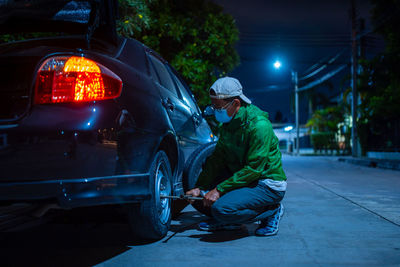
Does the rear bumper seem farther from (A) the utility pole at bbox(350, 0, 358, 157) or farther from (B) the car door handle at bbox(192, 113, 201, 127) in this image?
(A) the utility pole at bbox(350, 0, 358, 157)

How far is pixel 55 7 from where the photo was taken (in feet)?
12.3

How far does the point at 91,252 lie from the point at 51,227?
1.38m

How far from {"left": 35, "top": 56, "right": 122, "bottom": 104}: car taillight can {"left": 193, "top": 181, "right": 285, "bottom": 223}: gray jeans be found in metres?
1.47

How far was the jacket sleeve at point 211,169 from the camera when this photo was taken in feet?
14.3

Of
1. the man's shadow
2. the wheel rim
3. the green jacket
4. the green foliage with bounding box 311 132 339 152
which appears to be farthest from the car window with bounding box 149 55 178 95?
the green foliage with bounding box 311 132 339 152

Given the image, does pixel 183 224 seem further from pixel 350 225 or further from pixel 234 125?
pixel 350 225

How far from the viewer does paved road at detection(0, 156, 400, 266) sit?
11.2 ft

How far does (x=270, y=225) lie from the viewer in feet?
13.9

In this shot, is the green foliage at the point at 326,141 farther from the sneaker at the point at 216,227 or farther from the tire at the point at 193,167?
the sneaker at the point at 216,227

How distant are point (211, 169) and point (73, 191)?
1.73 metres

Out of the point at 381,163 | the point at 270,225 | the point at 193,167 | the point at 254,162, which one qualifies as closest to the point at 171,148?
the point at 193,167

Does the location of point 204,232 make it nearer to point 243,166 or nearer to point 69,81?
point 243,166

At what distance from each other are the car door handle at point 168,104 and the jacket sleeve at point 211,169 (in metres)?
0.58

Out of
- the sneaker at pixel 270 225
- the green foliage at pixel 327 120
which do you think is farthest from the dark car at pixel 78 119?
the green foliage at pixel 327 120
